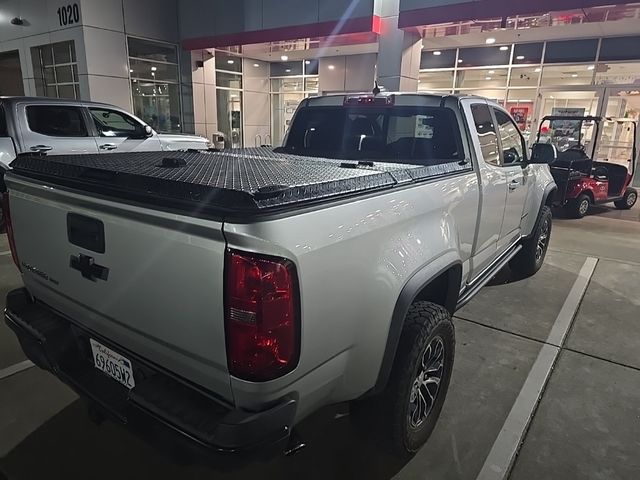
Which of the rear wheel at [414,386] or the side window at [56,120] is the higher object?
the side window at [56,120]

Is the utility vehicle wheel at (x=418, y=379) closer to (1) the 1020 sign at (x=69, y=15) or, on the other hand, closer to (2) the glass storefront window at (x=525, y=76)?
(2) the glass storefront window at (x=525, y=76)

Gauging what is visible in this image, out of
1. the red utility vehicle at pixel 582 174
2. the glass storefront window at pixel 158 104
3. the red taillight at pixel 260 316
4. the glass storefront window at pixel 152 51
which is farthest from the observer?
the glass storefront window at pixel 158 104

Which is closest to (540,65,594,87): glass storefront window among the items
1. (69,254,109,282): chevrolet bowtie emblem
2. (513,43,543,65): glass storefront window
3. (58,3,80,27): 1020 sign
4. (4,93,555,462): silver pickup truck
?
(513,43,543,65): glass storefront window

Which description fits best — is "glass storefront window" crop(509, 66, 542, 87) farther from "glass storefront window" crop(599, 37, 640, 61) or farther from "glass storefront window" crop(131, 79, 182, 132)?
"glass storefront window" crop(131, 79, 182, 132)

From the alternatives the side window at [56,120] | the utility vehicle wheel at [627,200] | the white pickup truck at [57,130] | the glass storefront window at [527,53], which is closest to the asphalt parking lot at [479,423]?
the white pickup truck at [57,130]

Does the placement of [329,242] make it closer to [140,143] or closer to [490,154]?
[490,154]

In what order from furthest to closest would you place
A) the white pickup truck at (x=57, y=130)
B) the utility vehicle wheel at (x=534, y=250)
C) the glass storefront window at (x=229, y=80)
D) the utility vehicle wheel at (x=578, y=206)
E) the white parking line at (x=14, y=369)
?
the glass storefront window at (x=229, y=80) → the utility vehicle wheel at (x=578, y=206) → the white pickup truck at (x=57, y=130) → the utility vehicle wheel at (x=534, y=250) → the white parking line at (x=14, y=369)

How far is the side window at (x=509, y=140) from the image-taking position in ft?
12.6

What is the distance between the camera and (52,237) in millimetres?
2020

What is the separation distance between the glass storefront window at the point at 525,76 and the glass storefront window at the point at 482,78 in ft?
0.76

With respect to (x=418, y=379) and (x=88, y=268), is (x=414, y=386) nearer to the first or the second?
(x=418, y=379)

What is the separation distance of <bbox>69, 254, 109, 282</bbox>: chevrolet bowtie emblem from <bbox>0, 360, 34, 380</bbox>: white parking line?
1771 millimetres

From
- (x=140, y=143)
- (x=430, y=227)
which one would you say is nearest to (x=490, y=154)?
(x=430, y=227)

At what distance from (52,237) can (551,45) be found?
1458cm
